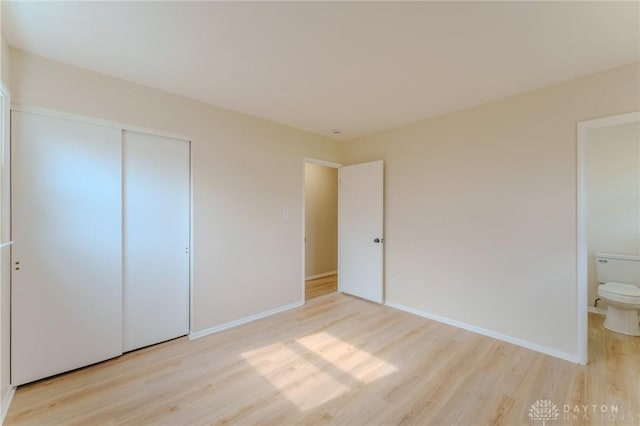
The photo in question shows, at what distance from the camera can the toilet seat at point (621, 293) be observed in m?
2.66

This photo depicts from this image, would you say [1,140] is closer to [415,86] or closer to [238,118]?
[238,118]

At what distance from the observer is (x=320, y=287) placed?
15.1 ft

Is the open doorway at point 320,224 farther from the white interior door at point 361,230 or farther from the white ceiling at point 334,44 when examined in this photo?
the white ceiling at point 334,44

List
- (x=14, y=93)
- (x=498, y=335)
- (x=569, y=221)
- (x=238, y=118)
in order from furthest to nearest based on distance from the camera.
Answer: (x=238, y=118)
(x=498, y=335)
(x=569, y=221)
(x=14, y=93)

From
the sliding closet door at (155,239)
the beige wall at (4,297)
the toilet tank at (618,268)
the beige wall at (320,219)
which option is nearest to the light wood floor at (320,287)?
the beige wall at (320,219)

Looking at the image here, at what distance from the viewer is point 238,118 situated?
10.1ft

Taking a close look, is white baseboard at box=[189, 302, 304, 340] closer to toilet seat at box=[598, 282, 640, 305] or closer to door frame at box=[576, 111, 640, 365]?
door frame at box=[576, 111, 640, 365]

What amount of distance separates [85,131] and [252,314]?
2.40 meters

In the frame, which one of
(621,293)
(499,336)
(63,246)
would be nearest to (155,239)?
(63,246)

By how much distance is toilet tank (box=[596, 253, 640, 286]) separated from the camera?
3.08 meters

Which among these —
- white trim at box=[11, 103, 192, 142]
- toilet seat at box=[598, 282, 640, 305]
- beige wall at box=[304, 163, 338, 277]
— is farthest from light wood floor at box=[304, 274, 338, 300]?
toilet seat at box=[598, 282, 640, 305]

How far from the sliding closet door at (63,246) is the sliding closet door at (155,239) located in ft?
0.31

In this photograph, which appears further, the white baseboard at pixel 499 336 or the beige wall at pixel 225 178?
the white baseboard at pixel 499 336

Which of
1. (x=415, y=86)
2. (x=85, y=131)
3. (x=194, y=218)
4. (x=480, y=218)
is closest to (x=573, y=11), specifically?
(x=415, y=86)
